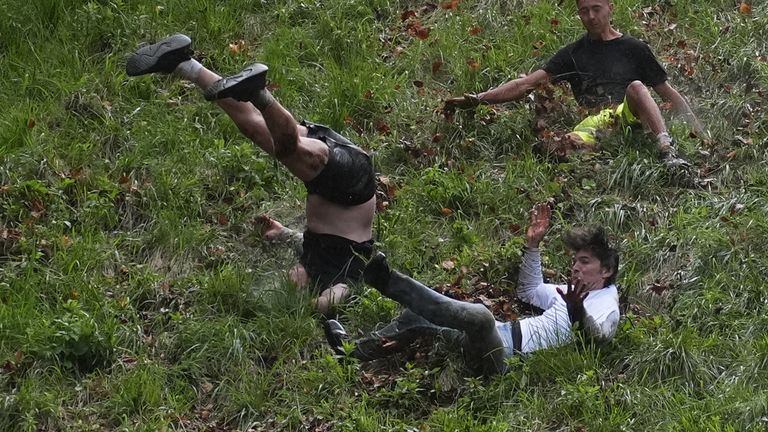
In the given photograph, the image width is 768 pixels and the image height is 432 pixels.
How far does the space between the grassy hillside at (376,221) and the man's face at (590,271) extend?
11.6 inches

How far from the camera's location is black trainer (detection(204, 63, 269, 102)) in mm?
6430

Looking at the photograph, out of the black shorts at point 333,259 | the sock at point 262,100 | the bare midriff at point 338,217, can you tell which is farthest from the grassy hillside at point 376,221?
the sock at point 262,100

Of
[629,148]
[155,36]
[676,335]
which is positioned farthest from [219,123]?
[676,335]

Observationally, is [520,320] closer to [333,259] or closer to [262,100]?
[333,259]

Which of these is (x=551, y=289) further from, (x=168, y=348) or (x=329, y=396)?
(x=168, y=348)

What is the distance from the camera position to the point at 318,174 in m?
7.20

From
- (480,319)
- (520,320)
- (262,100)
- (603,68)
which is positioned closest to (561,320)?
(520,320)

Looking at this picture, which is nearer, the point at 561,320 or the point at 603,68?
the point at 561,320

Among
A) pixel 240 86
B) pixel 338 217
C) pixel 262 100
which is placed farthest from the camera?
pixel 338 217

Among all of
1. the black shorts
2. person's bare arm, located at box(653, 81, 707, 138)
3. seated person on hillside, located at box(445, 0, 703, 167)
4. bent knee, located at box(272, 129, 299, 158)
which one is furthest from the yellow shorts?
bent knee, located at box(272, 129, 299, 158)

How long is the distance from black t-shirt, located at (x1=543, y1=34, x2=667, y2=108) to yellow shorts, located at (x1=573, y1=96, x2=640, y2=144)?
239 mm

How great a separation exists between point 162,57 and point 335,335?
1.82m

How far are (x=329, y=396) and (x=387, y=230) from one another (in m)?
1.74

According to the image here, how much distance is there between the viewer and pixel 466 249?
774 cm
